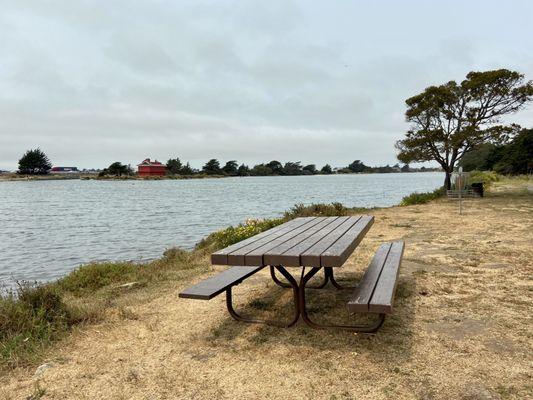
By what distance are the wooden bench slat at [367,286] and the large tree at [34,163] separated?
424 feet

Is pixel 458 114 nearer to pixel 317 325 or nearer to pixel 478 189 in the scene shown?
pixel 478 189

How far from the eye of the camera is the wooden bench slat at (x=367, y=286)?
3.23 meters

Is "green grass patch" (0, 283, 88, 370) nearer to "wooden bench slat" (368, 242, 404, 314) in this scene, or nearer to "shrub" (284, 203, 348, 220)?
"wooden bench slat" (368, 242, 404, 314)

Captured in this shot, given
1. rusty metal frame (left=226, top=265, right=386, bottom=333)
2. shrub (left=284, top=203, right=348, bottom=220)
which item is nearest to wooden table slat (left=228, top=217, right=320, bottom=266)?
rusty metal frame (left=226, top=265, right=386, bottom=333)

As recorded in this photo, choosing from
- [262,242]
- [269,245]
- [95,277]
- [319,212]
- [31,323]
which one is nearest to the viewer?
[269,245]

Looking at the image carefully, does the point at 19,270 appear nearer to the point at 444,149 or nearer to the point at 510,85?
the point at 444,149

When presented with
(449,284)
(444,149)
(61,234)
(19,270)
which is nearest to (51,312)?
(449,284)

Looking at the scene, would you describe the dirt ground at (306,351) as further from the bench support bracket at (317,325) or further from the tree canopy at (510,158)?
the tree canopy at (510,158)

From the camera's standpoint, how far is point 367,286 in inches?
149

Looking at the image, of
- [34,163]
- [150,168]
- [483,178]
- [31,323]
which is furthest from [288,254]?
[34,163]

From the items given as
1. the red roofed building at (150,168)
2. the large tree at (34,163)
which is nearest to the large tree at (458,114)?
the red roofed building at (150,168)

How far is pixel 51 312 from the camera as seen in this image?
4438 millimetres

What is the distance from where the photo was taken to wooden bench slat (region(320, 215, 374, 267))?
3.15 m

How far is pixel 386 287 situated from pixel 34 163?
13215 centimetres
